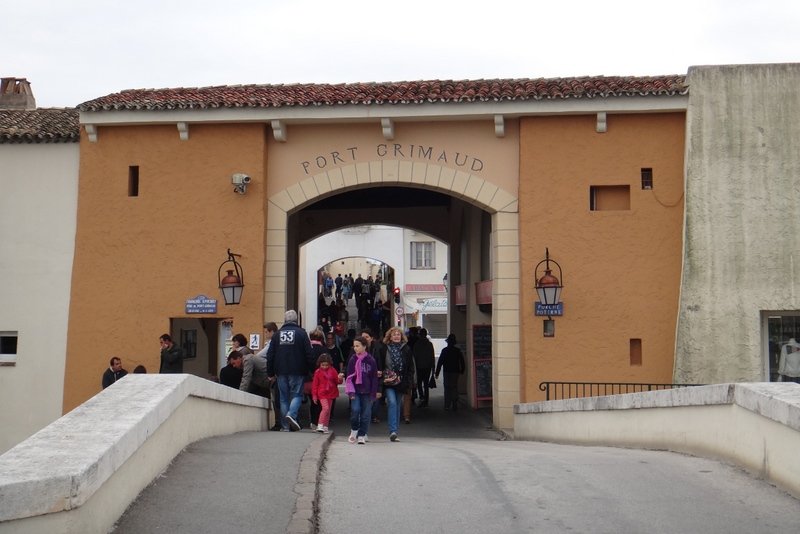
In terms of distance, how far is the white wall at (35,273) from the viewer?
17.3m

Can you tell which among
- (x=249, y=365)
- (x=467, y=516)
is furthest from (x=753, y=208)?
(x=467, y=516)

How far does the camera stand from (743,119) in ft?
53.7

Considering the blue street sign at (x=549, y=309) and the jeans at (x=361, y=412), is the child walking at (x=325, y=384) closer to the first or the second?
the jeans at (x=361, y=412)

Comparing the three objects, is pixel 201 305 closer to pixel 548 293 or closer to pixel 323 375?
pixel 323 375

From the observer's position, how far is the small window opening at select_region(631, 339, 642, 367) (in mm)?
16719

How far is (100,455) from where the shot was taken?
5715 mm

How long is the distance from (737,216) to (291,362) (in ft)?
27.3

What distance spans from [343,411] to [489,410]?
332 cm

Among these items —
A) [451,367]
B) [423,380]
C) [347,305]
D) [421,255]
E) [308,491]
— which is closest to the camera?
[308,491]

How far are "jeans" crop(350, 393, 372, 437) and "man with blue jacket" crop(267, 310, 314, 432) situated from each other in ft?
3.55

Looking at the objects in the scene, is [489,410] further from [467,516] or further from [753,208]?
[467,516]

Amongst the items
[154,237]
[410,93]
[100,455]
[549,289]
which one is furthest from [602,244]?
[100,455]

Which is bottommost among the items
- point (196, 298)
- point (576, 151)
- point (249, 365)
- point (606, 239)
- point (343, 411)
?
point (343, 411)

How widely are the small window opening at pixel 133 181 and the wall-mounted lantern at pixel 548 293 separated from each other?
7.61 metres
